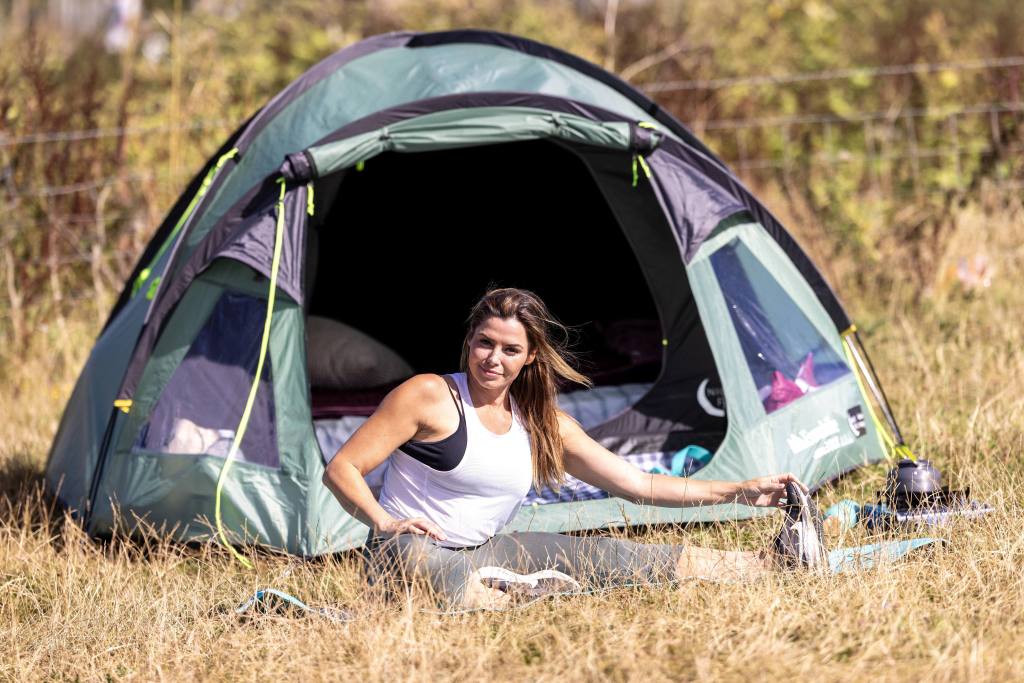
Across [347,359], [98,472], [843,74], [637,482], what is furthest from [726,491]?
[843,74]

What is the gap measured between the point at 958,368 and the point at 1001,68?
250 cm

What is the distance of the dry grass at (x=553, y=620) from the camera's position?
2557 millimetres

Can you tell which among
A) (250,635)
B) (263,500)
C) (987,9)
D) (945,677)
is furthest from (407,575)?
(987,9)

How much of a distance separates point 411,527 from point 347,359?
7.60 feet

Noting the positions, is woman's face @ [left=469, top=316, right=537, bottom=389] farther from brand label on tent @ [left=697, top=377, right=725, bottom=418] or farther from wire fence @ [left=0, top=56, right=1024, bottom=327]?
wire fence @ [left=0, top=56, right=1024, bottom=327]

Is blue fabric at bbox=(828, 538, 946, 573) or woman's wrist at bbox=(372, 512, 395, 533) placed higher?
woman's wrist at bbox=(372, 512, 395, 533)

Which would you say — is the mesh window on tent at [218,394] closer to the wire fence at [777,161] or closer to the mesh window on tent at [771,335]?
the mesh window on tent at [771,335]

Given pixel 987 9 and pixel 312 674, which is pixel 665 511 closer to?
pixel 312 674

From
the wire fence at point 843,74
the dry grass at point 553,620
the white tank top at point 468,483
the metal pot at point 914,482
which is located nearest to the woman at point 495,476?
the white tank top at point 468,483

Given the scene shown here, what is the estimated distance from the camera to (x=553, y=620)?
111 inches

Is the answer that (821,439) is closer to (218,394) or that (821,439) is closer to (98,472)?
(218,394)

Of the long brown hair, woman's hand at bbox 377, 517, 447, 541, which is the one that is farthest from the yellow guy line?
woman's hand at bbox 377, 517, 447, 541

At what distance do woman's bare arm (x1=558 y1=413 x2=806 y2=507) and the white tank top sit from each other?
128 millimetres

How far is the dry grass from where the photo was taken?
2557 millimetres
